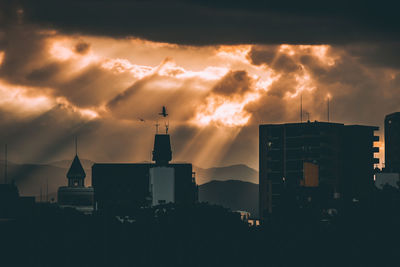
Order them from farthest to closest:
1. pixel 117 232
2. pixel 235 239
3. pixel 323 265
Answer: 1. pixel 117 232
2. pixel 235 239
3. pixel 323 265

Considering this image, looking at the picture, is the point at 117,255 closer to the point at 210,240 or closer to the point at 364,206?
the point at 210,240

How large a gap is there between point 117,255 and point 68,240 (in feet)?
52.7

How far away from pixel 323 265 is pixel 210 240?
119 feet

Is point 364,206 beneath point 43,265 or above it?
above

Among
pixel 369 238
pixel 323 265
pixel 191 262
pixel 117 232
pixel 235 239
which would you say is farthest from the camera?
pixel 117 232

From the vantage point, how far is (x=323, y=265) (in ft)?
481

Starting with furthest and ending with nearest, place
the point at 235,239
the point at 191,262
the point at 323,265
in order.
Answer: the point at 235,239 < the point at 191,262 < the point at 323,265

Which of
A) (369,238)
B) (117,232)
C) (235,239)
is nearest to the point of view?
(369,238)

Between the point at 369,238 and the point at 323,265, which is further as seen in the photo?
the point at 323,265

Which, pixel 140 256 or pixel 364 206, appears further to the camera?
pixel 140 256

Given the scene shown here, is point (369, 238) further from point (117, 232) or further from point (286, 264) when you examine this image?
point (117, 232)

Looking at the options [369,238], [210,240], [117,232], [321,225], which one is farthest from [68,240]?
[369,238]

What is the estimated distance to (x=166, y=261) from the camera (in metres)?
167

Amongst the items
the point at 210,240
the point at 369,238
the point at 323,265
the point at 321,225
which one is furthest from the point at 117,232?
the point at 369,238
